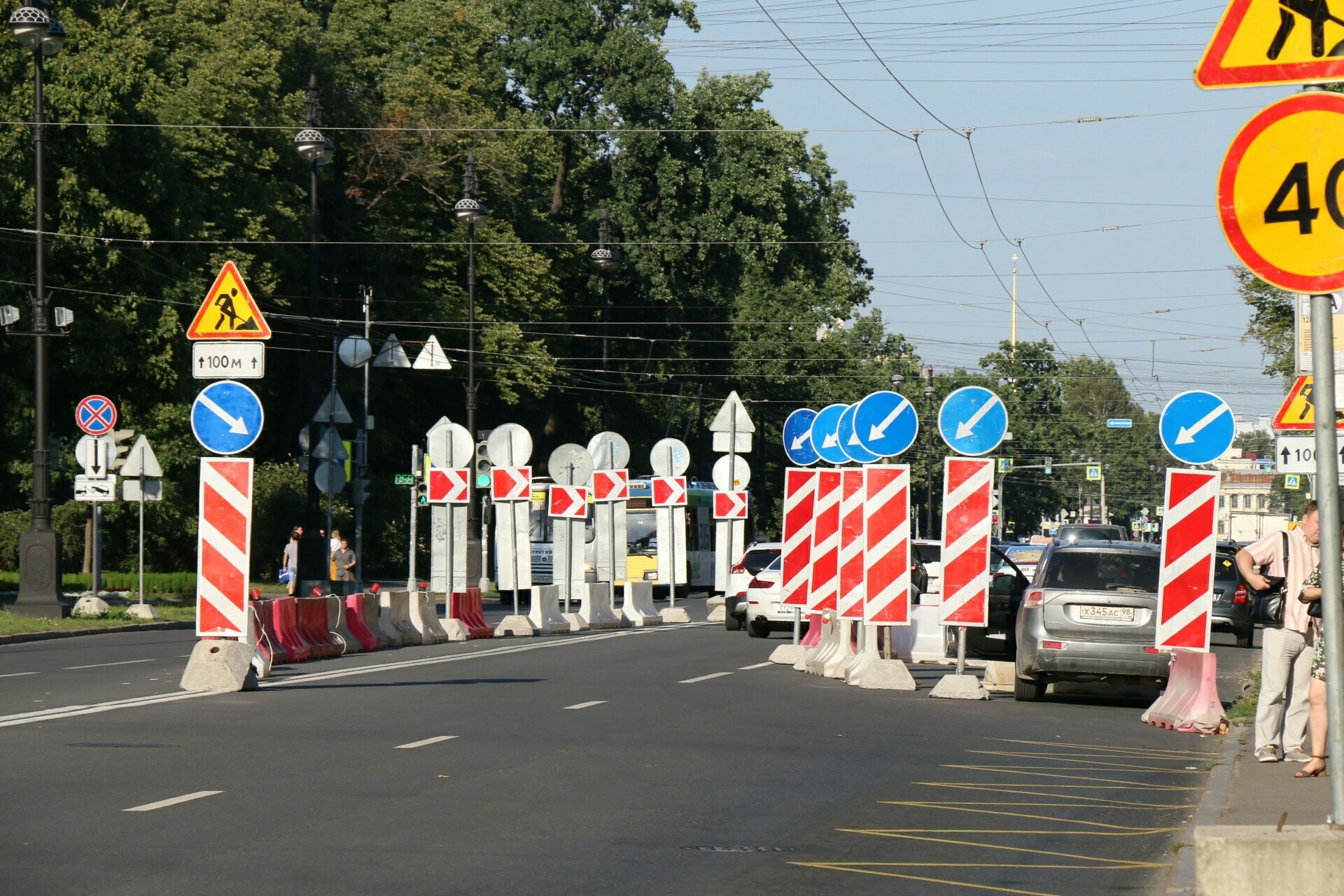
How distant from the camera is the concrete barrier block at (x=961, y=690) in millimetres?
18344

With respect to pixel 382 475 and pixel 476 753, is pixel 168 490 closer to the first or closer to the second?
pixel 382 475

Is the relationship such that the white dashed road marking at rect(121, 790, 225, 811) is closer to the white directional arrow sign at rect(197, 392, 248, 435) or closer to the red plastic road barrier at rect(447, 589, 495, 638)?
the white directional arrow sign at rect(197, 392, 248, 435)

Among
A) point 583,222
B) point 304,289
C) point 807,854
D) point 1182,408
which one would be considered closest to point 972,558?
point 1182,408

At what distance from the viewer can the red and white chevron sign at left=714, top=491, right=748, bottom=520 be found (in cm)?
3591

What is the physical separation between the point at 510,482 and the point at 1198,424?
642 inches

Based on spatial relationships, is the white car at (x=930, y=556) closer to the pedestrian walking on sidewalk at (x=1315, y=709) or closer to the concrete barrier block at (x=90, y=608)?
the concrete barrier block at (x=90, y=608)

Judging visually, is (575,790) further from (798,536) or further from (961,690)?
(798,536)

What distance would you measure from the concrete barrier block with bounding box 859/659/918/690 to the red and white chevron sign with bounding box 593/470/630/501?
52.9ft

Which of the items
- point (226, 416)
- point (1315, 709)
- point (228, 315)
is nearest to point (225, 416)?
point (226, 416)

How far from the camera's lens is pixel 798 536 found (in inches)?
950

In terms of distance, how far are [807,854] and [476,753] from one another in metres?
4.20

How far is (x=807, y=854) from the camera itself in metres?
8.72

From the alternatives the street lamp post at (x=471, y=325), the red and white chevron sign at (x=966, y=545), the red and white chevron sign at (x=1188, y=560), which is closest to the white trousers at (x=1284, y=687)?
the red and white chevron sign at (x=1188, y=560)

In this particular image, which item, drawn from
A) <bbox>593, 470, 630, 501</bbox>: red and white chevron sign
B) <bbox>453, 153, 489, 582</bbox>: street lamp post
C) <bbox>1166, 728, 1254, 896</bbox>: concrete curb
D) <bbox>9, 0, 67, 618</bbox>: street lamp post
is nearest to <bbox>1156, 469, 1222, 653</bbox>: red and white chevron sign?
<bbox>1166, 728, 1254, 896</bbox>: concrete curb
